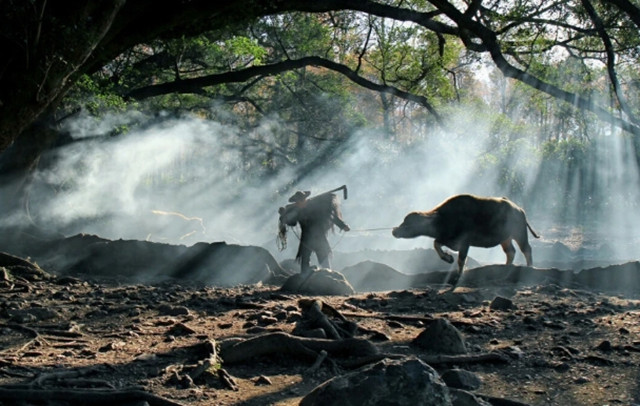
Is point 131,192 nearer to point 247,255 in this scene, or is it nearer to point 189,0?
point 247,255

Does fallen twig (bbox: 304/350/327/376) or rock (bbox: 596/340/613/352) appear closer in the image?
fallen twig (bbox: 304/350/327/376)

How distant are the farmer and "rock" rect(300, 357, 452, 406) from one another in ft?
25.1

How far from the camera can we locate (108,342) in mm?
6465

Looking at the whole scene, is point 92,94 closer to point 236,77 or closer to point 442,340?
point 236,77

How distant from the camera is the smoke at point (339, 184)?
2208 centimetres

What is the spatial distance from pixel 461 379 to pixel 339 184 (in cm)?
2676

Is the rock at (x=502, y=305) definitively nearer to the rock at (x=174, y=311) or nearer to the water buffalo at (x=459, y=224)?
the water buffalo at (x=459, y=224)

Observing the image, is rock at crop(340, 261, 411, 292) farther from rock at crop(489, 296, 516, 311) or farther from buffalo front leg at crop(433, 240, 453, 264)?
rock at crop(489, 296, 516, 311)

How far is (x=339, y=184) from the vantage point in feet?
104

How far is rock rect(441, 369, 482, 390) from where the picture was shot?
507 cm

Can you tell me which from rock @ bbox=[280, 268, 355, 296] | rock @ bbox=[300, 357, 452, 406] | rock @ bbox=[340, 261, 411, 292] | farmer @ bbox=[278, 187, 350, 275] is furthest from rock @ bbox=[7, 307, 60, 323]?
Result: rock @ bbox=[340, 261, 411, 292]

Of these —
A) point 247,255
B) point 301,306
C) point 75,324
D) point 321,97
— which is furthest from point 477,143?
point 75,324

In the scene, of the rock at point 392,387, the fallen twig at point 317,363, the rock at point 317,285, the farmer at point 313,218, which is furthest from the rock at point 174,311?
the rock at point 392,387

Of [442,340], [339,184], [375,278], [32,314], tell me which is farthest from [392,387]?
[339,184]
